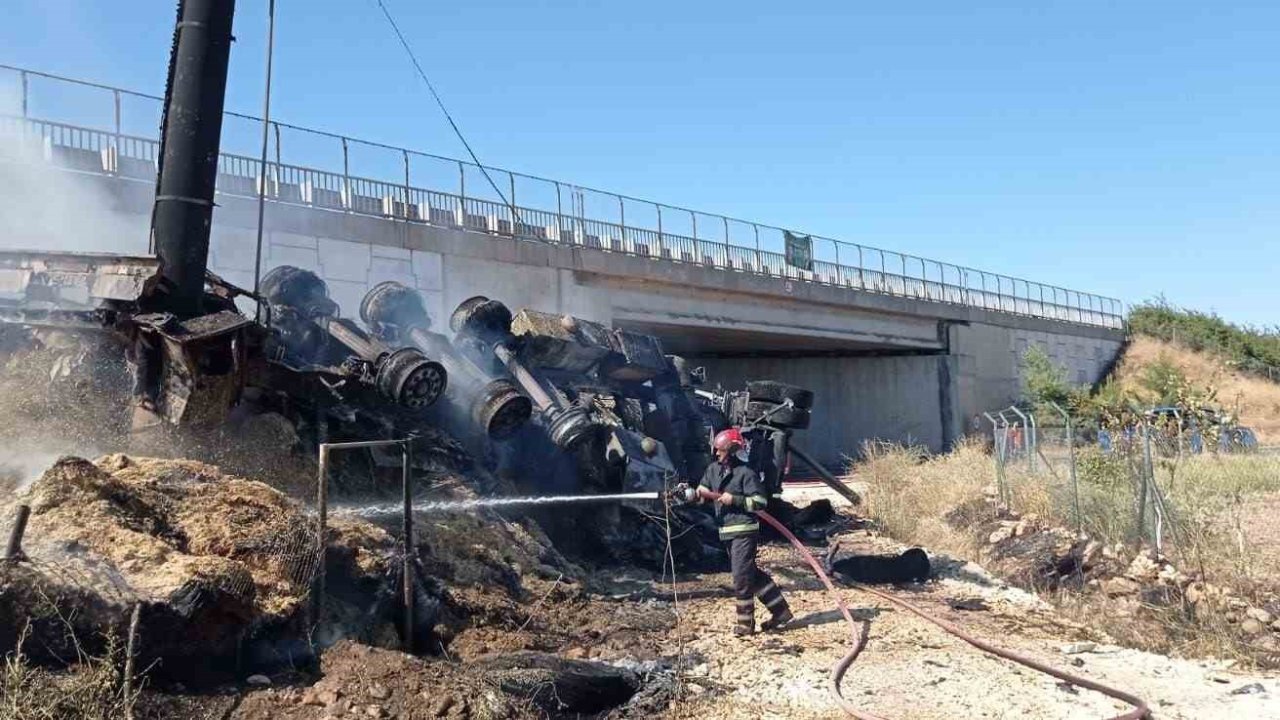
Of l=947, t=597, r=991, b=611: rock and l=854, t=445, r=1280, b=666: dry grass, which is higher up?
l=854, t=445, r=1280, b=666: dry grass

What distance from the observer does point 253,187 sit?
16.2m

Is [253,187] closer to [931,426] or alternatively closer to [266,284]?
[266,284]

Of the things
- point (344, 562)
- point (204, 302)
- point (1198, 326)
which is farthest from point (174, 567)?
point (1198, 326)

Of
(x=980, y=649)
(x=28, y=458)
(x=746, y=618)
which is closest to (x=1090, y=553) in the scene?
(x=980, y=649)

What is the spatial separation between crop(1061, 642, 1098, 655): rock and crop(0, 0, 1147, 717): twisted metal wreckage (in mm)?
889

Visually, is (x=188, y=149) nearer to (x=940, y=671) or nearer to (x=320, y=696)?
(x=320, y=696)

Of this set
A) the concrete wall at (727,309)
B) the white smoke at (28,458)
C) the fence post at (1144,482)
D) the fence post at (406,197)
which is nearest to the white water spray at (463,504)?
the white smoke at (28,458)

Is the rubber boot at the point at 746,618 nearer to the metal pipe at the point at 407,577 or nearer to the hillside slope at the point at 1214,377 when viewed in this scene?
the metal pipe at the point at 407,577

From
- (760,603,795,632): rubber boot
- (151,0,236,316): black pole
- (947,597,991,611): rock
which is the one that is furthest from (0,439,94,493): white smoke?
(947,597,991,611): rock

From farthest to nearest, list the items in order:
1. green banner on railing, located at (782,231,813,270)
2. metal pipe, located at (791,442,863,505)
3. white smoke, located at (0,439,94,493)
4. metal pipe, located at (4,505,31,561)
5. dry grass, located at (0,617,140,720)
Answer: green banner on railing, located at (782,231,813,270) < metal pipe, located at (791,442,863,505) < white smoke, located at (0,439,94,493) < metal pipe, located at (4,505,31,561) < dry grass, located at (0,617,140,720)

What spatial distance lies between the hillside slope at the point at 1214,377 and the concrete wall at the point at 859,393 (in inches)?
457

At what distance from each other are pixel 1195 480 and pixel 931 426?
19.6 metres

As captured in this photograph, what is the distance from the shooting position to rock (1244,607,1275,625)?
26.0 feet

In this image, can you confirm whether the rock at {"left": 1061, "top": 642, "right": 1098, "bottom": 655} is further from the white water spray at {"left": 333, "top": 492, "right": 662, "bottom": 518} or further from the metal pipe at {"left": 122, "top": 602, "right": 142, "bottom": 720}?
the metal pipe at {"left": 122, "top": 602, "right": 142, "bottom": 720}
